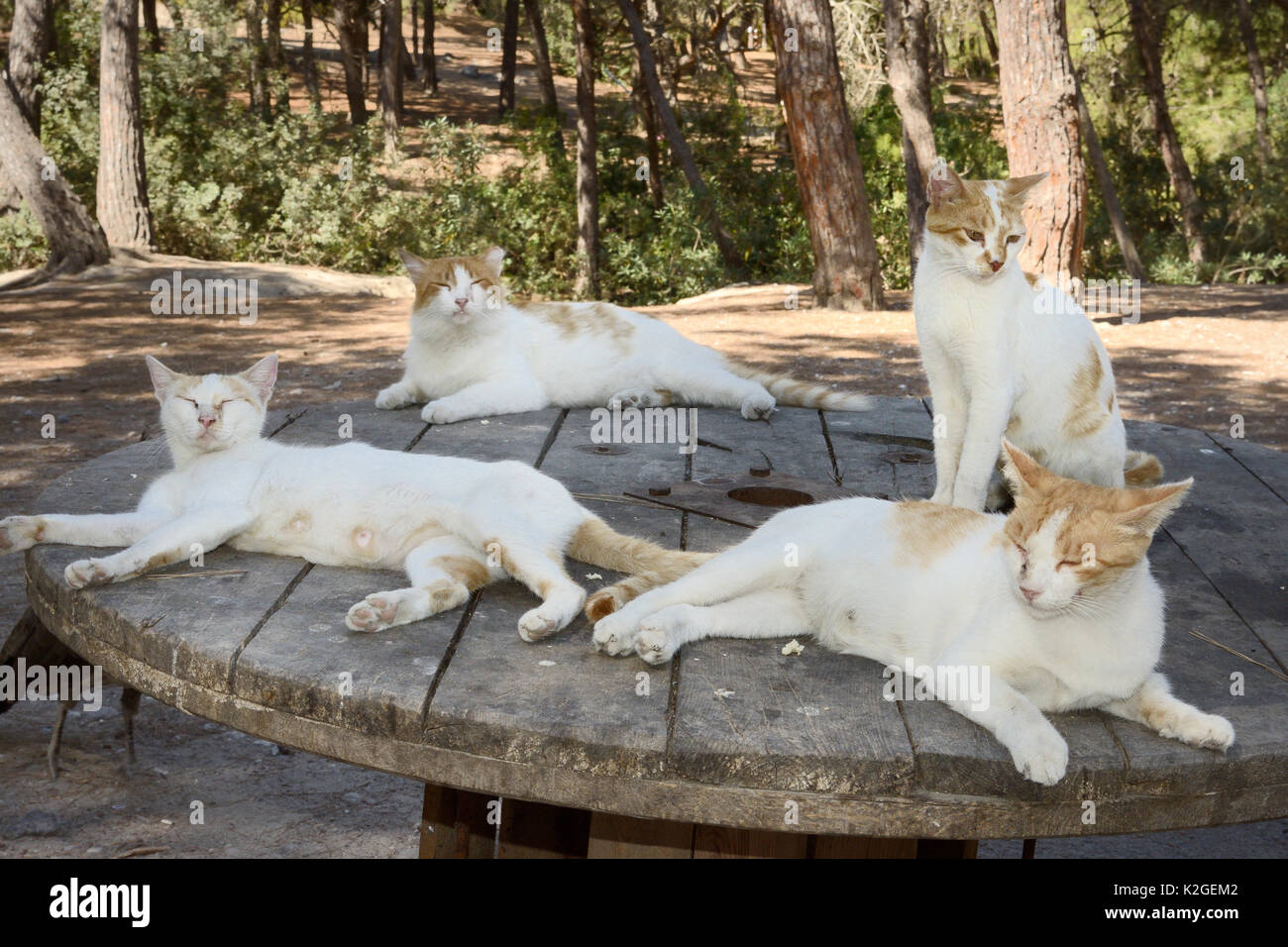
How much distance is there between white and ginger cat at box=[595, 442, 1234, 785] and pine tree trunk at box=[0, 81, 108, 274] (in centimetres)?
1217

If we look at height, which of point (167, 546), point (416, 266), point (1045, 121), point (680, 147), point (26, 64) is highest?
point (26, 64)

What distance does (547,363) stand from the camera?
4828 mm

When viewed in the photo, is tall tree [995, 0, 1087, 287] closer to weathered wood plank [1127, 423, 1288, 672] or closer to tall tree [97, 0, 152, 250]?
weathered wood plank [1127, 423, 1288, 672]

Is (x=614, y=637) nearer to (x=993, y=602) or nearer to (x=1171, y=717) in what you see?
(x=993, y=602)

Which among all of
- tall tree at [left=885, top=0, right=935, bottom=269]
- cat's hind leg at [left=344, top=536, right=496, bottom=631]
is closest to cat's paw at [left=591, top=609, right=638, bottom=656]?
cat's hind leg at [left=344, top=536, right=496, bottom=631]

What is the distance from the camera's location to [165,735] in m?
4.89

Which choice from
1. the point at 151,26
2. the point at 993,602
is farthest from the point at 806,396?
the point at 151,26

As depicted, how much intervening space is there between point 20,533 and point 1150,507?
95.1 inches

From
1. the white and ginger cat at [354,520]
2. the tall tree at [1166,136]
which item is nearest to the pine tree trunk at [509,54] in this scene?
the tall tree at [1166,136]

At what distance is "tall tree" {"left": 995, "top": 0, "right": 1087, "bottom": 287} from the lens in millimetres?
8992

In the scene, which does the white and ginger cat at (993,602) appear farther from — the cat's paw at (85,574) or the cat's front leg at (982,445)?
the cat's paw at (85,574)

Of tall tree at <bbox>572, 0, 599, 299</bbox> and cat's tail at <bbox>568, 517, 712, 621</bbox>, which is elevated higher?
tall tree at <bbox>572, 0, 599, 299</bbox>

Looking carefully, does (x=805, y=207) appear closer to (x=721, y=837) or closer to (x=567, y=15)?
(x=721, y=837)

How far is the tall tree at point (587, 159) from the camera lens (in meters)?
16.6
